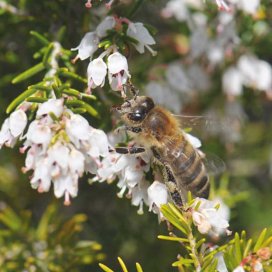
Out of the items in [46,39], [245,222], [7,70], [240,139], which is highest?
[46,39]

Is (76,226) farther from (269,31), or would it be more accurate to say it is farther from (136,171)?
(269,31)

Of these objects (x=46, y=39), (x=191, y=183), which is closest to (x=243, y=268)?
(x=191, y=183)

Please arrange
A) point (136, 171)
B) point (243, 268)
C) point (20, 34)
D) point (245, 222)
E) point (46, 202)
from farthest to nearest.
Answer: point (245, 222), point (46, 202), point (20, 34), point (136, 171), point (243, 268)

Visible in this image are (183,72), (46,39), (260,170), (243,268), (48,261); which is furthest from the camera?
(260,170)

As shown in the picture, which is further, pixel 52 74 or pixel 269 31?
pixel 269 31

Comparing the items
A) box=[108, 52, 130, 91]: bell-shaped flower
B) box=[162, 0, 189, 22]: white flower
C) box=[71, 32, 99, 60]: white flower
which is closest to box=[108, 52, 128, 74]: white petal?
box=[108, 52, 130, 91]: bell-shaped flower

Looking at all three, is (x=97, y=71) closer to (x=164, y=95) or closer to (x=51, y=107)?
(x=51, y=107)

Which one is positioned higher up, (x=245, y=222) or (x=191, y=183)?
(x=191, y=183)
